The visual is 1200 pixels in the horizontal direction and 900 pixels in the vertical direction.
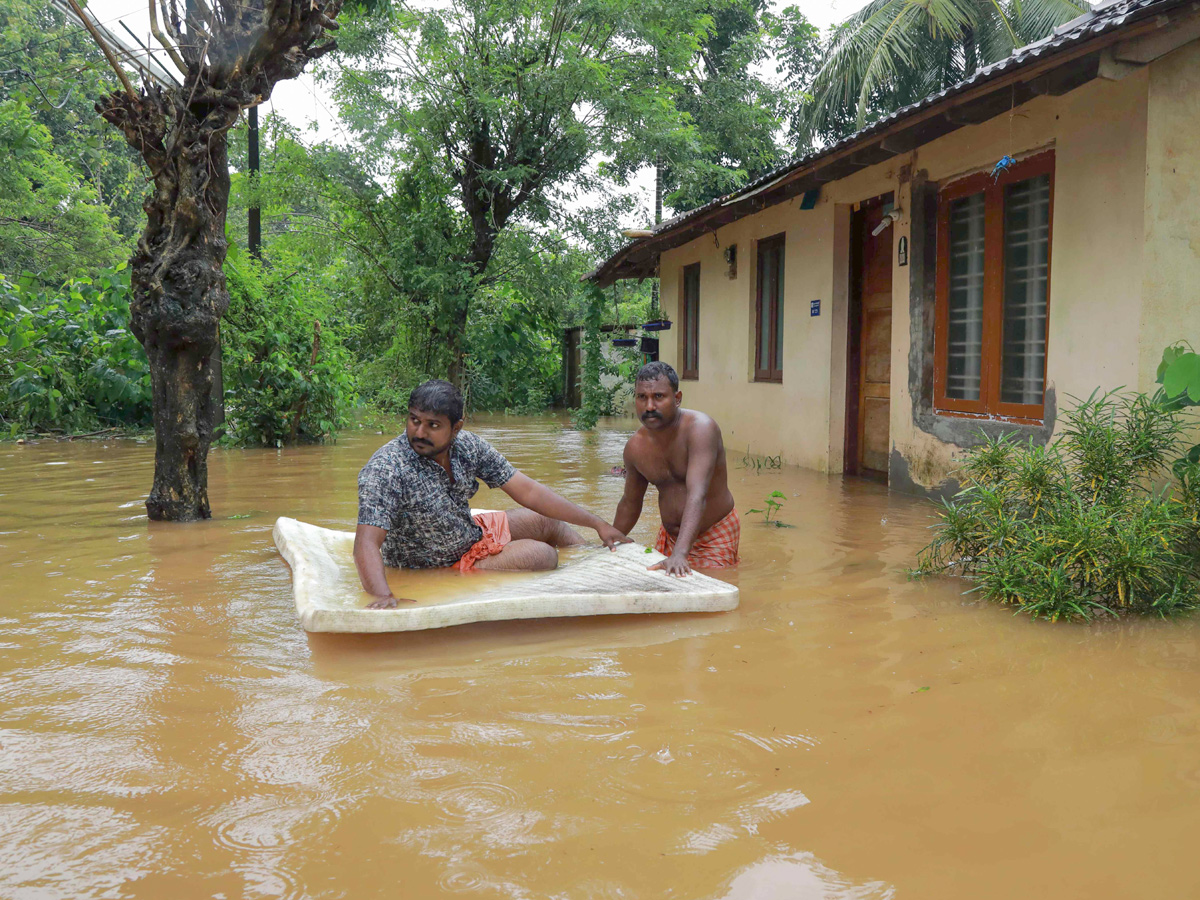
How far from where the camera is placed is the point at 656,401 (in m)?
4.87

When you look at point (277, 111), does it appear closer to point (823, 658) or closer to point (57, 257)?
point (57, 257)

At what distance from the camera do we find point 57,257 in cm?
2123

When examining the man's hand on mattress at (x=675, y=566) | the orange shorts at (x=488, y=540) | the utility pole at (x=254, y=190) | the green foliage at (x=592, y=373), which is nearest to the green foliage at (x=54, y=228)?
the utility pole at (x=254, y=190)

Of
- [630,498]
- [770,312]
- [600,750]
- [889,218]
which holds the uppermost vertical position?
[889,218]

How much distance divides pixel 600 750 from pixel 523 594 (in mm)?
1327

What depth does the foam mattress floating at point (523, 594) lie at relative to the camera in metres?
3.67

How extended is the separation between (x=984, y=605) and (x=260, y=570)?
3.75 meters

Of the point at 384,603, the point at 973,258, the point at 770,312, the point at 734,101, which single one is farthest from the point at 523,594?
the point at 734,101

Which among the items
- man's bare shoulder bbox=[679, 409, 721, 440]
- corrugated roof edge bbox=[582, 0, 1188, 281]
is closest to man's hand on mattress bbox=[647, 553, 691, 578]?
man's bare shoulder bbox=[679, 409, 721, 440]

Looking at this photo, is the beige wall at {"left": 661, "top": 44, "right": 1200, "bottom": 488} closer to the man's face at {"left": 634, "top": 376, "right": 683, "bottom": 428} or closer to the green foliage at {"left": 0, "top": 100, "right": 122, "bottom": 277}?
the man's face at {"left": 634, "top": 376, "right": 683, "bottom": 428}

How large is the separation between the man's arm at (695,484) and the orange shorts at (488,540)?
0.80m

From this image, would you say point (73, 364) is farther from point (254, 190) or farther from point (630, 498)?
point (630, 498)

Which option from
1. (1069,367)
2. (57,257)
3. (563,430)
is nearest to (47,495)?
(1069,367)

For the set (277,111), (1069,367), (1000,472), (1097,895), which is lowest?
(1097,895)
